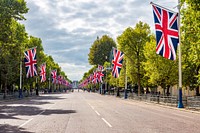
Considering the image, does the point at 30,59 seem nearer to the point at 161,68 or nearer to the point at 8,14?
the point at 8,14

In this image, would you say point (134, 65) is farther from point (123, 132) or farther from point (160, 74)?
point (123, 132)

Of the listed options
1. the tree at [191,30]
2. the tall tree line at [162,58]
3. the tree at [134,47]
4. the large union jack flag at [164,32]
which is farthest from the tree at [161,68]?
the large union jack flag at [164,32]

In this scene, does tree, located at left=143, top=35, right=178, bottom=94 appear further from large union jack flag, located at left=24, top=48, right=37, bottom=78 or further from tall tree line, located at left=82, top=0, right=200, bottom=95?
large union jack flag, located at left=24, top=48, right=37, bottom=78

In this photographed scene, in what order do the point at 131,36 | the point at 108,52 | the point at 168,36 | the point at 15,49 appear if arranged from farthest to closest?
the point at 108,52 < the point at 131,36 < the point at 15,49 < the point at 168,36

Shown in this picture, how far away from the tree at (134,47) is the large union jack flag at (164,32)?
30.9m

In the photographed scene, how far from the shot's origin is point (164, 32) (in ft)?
88.9

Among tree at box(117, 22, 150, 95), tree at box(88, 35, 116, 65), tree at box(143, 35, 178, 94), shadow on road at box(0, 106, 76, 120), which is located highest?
tree at box(88, 35, 116, 65)

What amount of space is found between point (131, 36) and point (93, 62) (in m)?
70.3

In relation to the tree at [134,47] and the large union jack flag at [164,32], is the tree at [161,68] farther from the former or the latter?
the large union jack flag at [164,32]

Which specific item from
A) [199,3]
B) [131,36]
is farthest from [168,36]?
[131,36]

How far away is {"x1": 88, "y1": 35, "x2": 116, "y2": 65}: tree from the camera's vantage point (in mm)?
126306

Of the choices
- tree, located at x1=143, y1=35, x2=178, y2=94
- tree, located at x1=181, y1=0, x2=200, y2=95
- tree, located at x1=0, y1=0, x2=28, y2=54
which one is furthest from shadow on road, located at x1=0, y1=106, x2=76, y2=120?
tree, located at x1=143, y1=35, x2=178, y2=94

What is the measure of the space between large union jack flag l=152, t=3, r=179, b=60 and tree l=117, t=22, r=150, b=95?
30.9 meters

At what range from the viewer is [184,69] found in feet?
146
